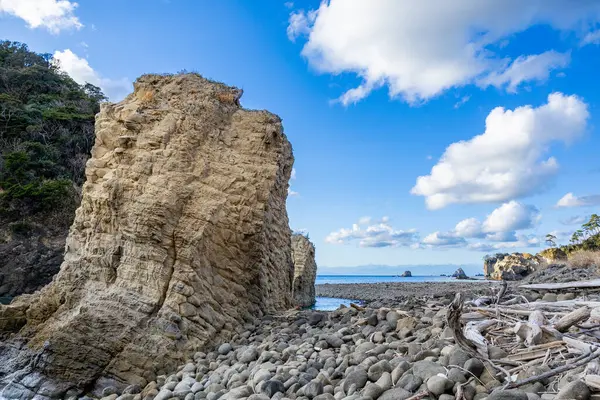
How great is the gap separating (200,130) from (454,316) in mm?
7329

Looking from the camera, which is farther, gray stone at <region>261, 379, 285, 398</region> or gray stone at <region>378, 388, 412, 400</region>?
gray stone at <region>261, 379, 285, 398</region>

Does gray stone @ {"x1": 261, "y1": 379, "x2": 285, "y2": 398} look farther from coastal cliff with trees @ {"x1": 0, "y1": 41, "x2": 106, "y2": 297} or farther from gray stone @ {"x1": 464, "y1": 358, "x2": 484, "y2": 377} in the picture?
coastal cliff with trees @ {"x1": 0, "y1": 41, "x2": 106, "y2": 297}

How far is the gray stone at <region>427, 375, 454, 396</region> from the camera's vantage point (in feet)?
12.9

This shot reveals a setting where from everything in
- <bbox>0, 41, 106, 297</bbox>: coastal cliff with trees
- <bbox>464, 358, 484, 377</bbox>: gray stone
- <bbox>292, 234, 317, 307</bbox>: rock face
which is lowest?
<bbox>464, 358, 484, 377</bbox>: gray stone

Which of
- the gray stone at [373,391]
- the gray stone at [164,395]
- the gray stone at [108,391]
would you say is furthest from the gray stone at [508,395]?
the gray stone at [108,391]

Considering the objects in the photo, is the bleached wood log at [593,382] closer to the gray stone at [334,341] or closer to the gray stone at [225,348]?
the gray stone at [334,341]

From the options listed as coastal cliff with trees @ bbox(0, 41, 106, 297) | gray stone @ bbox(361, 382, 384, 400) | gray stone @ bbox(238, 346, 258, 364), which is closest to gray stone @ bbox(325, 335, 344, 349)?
gray stone @ bbox(238, 346, 258, 364)

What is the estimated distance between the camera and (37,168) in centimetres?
3722

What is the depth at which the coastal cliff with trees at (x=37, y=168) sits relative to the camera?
3084 cm

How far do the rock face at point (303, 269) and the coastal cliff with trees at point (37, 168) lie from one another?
57.5ft

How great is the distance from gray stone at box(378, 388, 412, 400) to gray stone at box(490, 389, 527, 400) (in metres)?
0.79

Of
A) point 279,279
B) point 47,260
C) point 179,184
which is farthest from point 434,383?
point 47,260

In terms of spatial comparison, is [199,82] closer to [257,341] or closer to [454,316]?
[257,341]

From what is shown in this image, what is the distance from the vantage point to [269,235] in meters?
10.8
